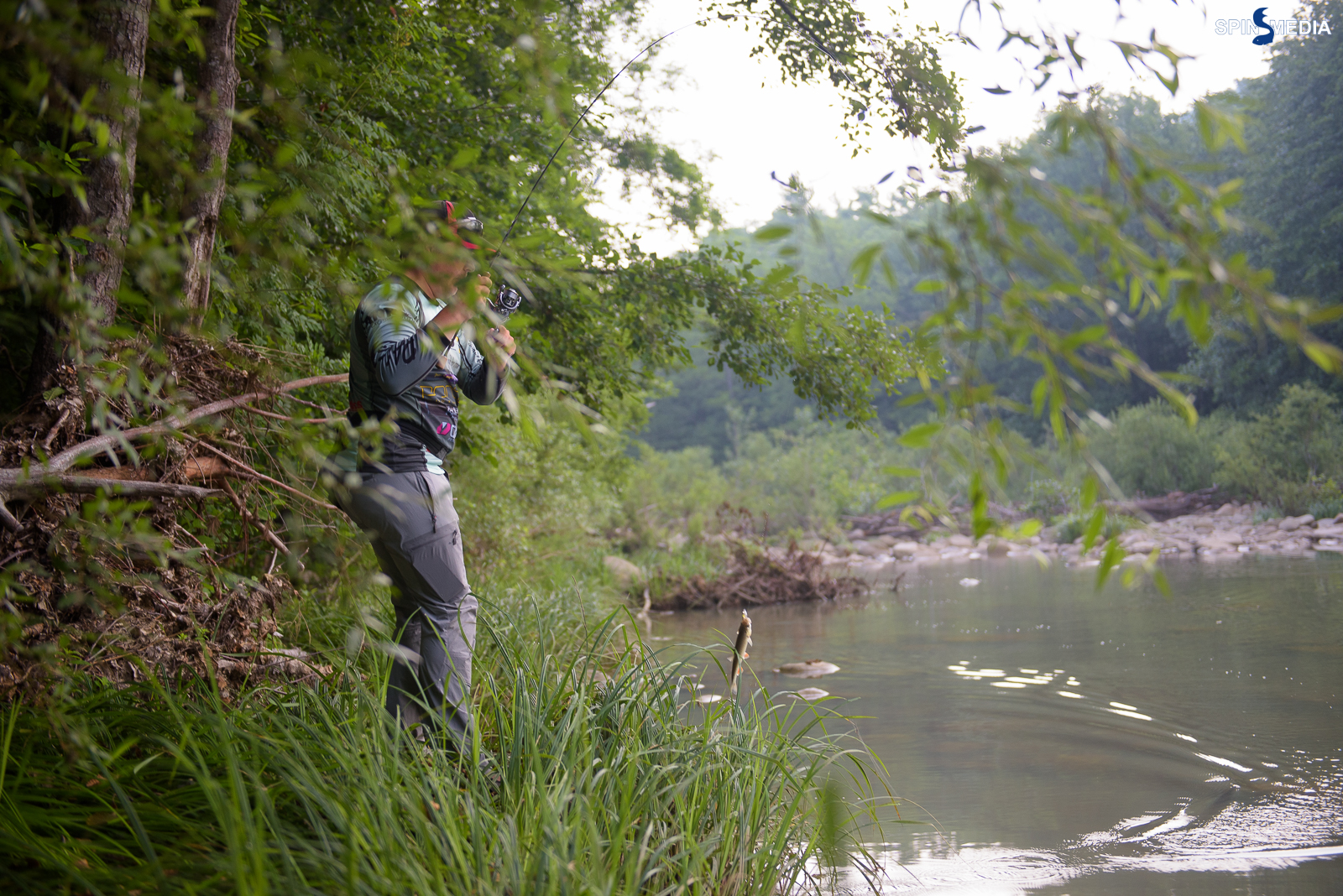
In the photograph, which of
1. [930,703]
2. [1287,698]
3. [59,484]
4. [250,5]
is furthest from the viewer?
[930,703]

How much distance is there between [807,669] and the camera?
23.8 feet

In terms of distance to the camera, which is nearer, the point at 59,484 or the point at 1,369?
the point at 59,484

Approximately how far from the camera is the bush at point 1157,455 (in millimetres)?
20750

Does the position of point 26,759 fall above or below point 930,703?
above

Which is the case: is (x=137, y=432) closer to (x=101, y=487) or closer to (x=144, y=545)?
(x=101, y=487)

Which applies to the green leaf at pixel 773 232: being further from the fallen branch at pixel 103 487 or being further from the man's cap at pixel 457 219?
the fallen branch at pixel 103 487

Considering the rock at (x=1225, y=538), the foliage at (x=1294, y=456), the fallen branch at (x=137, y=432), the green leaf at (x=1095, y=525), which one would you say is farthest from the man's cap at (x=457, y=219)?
the foliage at (x=1294, y=456)

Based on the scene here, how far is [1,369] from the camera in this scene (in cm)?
336

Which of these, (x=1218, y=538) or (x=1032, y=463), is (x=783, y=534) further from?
(x=1032, y=463)

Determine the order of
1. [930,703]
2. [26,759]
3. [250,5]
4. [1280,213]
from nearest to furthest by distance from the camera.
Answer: [26,759], [250,5], [930,703], [1280,213]

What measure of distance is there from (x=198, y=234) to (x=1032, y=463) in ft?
10.00

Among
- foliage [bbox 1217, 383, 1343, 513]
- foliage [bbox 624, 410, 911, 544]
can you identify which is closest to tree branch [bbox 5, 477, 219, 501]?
foliage [bbox 624, 410, 911, 544]

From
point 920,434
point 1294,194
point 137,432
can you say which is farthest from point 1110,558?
point 1294,194

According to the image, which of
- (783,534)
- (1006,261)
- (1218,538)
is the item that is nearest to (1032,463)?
(1006,261)
